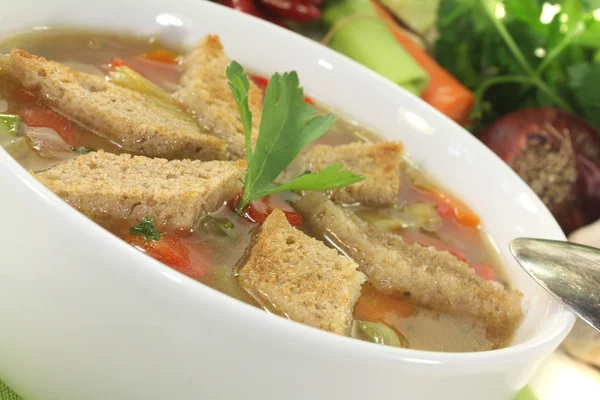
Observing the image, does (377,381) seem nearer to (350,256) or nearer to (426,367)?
(426,367)

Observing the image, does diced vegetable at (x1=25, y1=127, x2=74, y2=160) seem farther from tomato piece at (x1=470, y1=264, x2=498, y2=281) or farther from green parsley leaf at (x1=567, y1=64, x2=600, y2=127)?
green parsley leaf at (x1=567, y1=64, x2=600, y2=127)

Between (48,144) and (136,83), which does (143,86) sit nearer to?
(136,83)

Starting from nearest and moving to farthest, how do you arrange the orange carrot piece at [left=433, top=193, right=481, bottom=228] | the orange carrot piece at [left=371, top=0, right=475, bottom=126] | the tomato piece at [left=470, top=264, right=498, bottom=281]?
the tomato piece at [left=470, top=264, right=498, bottom=281]
the orange carrot piece at [left=433, top=193, right=481, bottom=228]
the orange carrot piece at [left=371, top=0, right=475, bottom=126]

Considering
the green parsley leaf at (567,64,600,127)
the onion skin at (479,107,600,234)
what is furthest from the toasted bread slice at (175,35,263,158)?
the green parsley leaf at (567,64,600,127)

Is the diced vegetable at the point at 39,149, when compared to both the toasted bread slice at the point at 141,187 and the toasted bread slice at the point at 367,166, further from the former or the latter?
the toasted bread slice at the point at 367,166

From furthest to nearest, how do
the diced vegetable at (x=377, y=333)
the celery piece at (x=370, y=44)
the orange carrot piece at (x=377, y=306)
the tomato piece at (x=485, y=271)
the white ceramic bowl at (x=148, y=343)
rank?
the celery piece at (x=370, y=44), the tomato piece at (x=485, y=271), the orange carrot piece at (x=377, y=306), the diced vegetable at (x=377, y=333), the white ceramic bowl at (x=148, y=343)

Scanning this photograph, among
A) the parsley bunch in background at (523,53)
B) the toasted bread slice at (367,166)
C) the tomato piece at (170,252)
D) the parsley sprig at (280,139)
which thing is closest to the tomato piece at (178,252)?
the tomato piece at (170,252)
